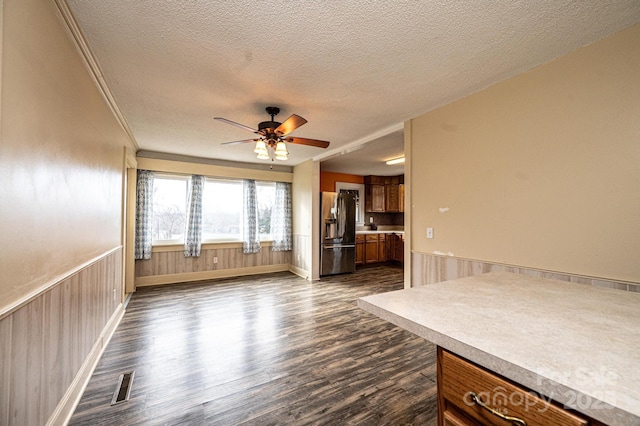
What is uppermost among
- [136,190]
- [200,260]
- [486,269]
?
[136,190]

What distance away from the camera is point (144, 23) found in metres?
1.52

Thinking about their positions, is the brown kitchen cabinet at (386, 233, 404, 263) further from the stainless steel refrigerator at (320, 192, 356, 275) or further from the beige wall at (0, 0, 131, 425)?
the beige wall at (0, 0, 131, 425)

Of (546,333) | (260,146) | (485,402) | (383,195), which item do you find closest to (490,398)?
(485,402)

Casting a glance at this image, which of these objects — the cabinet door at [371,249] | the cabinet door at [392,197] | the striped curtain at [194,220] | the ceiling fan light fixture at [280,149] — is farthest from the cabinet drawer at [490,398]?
Result: the cabinet door at [392,197]

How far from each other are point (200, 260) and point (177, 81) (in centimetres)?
369

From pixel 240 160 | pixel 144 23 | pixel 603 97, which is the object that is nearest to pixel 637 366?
pixel 603 97

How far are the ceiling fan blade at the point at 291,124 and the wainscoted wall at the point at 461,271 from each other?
1.84 meters

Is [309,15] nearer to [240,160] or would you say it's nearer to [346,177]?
[240,160]

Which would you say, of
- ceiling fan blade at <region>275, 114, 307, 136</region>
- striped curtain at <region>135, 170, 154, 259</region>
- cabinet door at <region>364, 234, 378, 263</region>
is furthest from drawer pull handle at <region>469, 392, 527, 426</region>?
cabinet door at <region>364, 234, 378, 263</region>

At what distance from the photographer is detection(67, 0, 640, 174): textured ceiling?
4.63 feet

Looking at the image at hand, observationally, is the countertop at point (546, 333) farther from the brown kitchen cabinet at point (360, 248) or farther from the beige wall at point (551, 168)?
the brown kitchen cabinet at point (360, 248)

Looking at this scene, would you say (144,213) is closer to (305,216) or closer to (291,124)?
(305,216)

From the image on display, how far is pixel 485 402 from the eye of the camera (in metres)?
0.71

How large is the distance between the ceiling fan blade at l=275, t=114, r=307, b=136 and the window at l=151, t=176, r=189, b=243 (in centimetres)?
323
